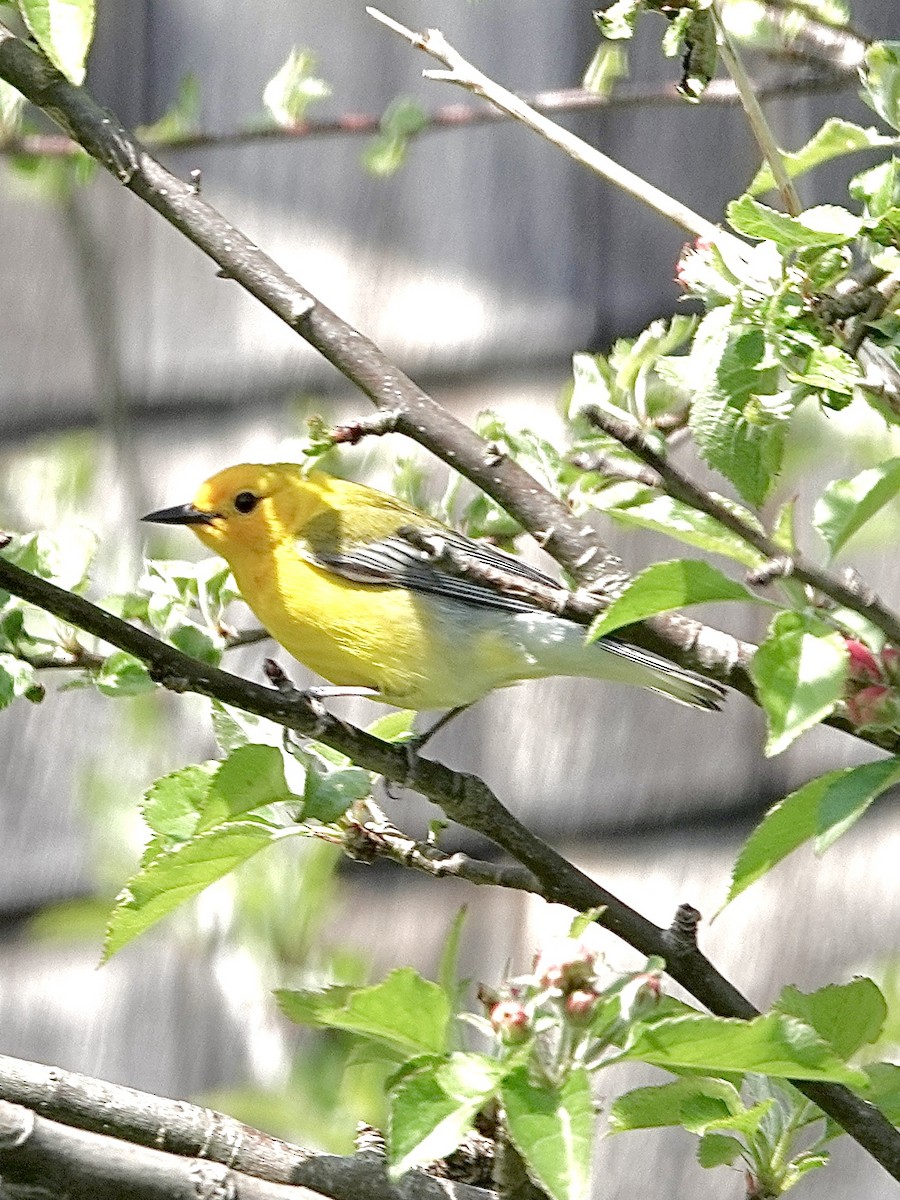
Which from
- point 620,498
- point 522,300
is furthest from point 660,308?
point 620,498

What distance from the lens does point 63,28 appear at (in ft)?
2.89

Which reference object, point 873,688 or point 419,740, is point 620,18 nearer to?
point 873,688

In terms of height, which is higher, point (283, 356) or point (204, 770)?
point (283, 356)

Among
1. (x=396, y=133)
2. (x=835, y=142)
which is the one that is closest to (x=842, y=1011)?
(x=835, y=142)

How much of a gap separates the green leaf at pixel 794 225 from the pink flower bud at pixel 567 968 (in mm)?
340

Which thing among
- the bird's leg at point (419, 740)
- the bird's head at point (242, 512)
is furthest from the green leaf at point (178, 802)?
A: the bird's head at point (242, 512)

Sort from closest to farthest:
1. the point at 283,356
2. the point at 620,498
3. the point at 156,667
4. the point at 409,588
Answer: the point at 156,667 < the point at 620,498 < the point at 409,588 < the point at 283,356

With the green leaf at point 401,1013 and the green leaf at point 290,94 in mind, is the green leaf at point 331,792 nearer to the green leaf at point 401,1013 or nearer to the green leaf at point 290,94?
the green leaf at point 401,1013

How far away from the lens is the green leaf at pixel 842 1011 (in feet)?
2.83

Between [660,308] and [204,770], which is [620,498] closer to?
[204,770]

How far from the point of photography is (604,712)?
2.07m

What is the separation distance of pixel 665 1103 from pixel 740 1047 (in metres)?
0.17

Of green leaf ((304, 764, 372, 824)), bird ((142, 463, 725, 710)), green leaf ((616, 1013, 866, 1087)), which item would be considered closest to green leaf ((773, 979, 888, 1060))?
green leaf ((616, 1013, 866, 1087))

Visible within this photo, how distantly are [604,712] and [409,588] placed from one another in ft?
0.98
